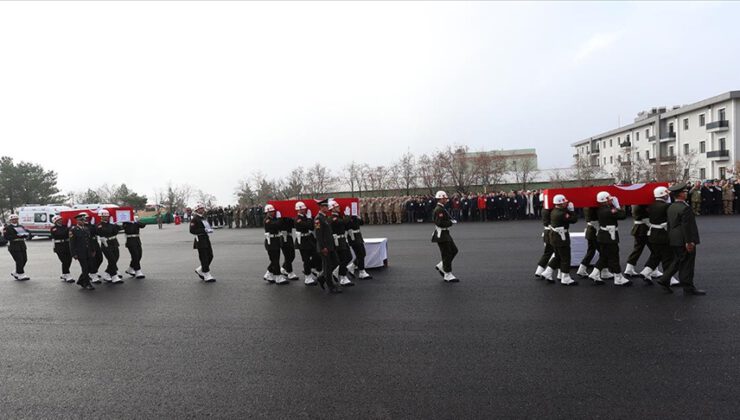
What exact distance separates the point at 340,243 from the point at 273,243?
5.32 ft

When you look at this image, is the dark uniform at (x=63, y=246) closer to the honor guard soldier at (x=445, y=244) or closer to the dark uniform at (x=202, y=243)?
the dark uniform at (x=202, y=243)

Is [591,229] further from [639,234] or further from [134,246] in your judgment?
[134,246]

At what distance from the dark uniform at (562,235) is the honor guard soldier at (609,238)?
58 cm

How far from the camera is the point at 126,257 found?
18750mm

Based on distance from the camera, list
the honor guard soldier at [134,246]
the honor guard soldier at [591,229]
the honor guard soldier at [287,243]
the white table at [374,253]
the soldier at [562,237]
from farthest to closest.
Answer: the honor guard soldier at [134,246], the white table at [374,253], the honor guard soldier at [287,243], the honor guard soldier at [591,229], the soldier at [562,237]

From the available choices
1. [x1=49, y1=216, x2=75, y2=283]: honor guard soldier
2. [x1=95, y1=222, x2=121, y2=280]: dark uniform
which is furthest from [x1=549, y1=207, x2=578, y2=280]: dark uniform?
[x1=49, y1=216, x2=75, y2=283]: honor guard soldier

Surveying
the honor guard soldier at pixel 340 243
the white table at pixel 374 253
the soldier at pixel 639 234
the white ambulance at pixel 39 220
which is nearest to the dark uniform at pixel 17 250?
the honor guard soldier at pixel 340 243

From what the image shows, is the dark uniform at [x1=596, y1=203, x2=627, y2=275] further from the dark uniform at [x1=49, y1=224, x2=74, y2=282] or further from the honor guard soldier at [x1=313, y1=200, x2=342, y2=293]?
the dark uniform at [x1=49, y1=224, x2=74, y2=282]

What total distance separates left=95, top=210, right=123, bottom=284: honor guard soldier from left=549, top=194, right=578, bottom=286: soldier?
34.8 ft

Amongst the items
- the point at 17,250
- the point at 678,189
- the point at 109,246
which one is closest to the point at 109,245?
the point at 109,246

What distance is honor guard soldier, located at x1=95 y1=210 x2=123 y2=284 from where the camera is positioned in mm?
12430

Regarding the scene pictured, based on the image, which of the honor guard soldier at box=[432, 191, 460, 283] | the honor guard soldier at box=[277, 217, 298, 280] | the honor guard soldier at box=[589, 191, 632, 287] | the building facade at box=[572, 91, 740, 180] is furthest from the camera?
the building facade at box=[572, 91, 740, 180]

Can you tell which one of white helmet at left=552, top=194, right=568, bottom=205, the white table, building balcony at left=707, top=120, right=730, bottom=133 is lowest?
the white table

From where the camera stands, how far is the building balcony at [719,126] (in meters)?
51.9
